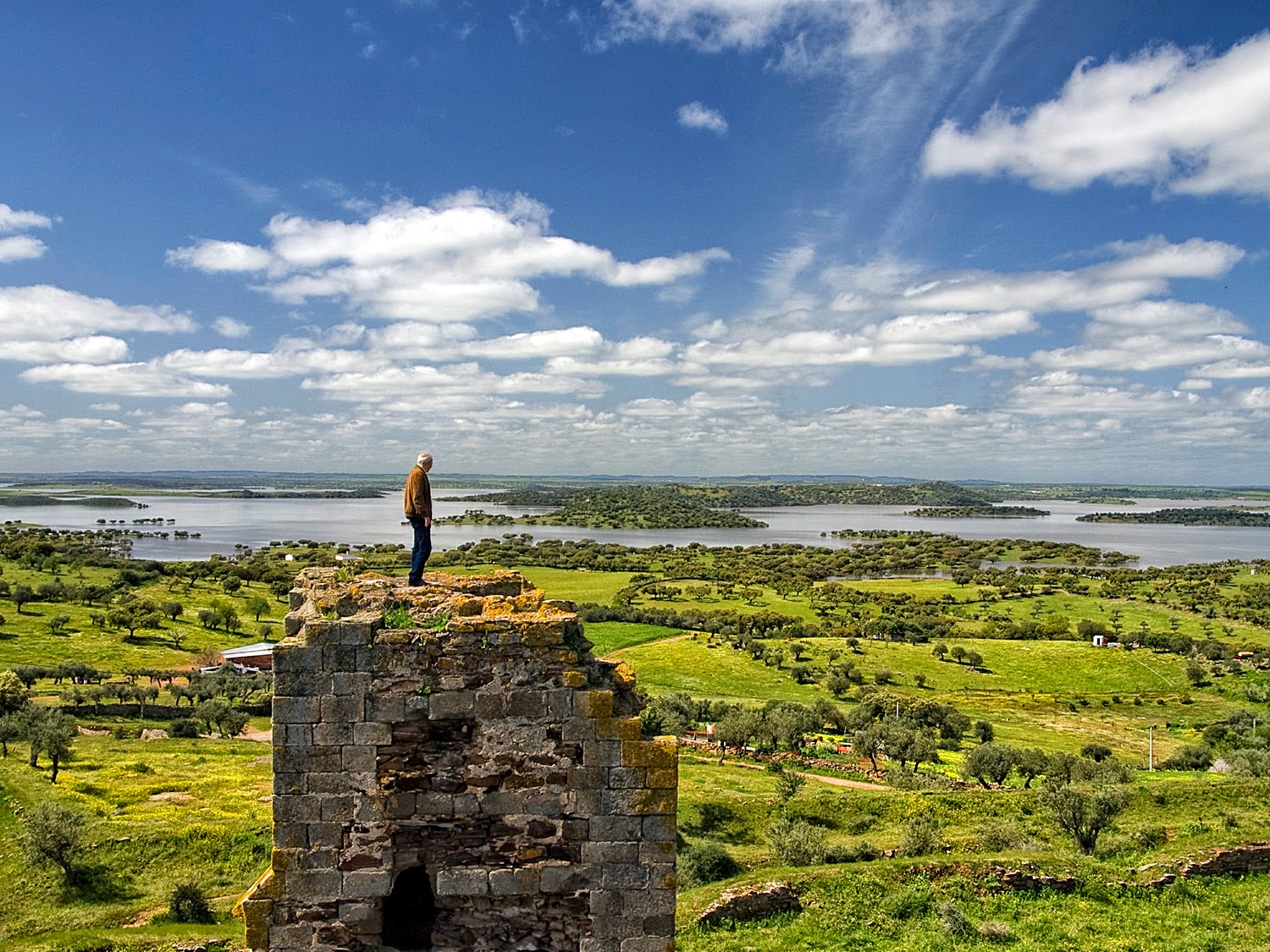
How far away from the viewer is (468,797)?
552 centimetres

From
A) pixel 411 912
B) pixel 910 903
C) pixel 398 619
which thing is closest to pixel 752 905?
pixel 910 903

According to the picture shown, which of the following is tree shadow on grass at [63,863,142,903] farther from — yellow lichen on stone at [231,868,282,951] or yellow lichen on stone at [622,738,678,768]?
yellow lichen on stone at [622,738,678,768]

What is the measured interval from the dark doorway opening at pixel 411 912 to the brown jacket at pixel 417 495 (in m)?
3.30

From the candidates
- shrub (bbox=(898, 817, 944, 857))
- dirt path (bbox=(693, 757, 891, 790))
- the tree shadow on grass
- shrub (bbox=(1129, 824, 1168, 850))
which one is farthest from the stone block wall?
dirt path (bbox=(693, 757, 891, 790))

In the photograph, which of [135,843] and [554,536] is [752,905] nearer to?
[135,843]

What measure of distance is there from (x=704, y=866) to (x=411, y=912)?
14.5 metres

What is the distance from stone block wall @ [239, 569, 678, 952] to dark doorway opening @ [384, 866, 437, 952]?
10 centimetres

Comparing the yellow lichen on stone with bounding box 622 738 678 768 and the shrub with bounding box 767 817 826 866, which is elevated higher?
the yellow lichen on stone with bounding box 622 738 678 768

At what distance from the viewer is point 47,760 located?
28.4 metres

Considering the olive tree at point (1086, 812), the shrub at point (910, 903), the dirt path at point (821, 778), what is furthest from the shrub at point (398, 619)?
the dirt path at point (821, 778)

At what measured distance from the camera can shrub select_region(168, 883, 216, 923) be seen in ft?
53.0

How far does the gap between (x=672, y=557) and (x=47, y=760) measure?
9653 cm

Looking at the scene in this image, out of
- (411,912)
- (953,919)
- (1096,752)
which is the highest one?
(411,912)

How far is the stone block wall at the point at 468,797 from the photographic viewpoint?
541 cm
